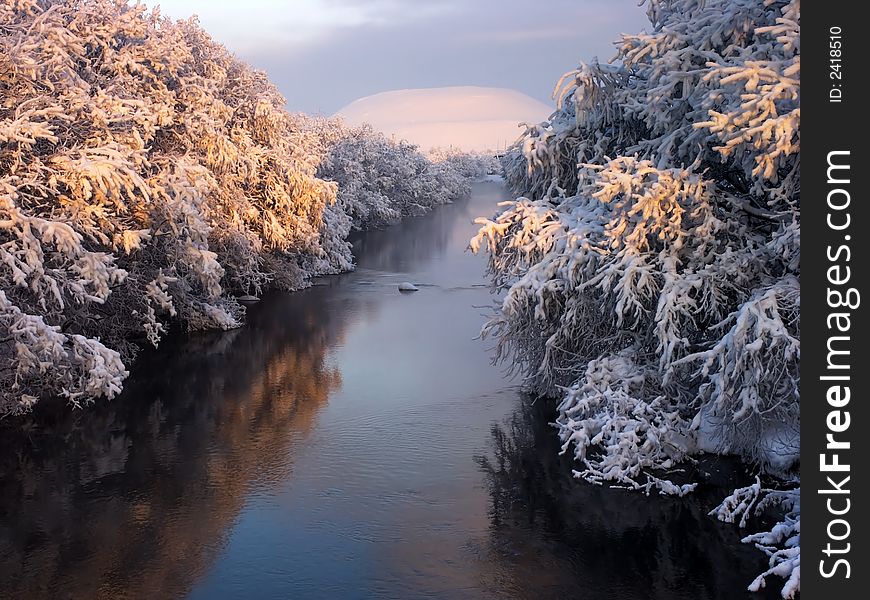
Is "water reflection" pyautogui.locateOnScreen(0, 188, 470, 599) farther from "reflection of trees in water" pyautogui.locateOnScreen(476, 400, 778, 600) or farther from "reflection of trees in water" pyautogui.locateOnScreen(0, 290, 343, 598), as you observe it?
"reflection of trees in water" pyautogui.locateOnScreen(476, 400, 778, 600)

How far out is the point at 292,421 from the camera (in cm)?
1919

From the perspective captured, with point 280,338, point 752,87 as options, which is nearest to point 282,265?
point 280,338

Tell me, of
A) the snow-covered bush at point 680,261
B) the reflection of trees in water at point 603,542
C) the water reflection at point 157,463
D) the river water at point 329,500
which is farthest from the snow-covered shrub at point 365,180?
the reflection of trees in water at point 603,542

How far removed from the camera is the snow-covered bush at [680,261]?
43.5 ft

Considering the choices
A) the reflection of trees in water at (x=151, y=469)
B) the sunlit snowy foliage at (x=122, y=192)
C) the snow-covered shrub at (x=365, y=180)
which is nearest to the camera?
the reflection of trees in water at (x=151, y=469)

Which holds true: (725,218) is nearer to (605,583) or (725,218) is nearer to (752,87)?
(752,87)

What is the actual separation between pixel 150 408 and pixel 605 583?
12067 millimetres

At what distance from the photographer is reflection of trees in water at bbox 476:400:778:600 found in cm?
1166

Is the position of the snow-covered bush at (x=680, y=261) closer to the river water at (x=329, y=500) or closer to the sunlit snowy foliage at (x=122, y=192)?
the river water at (x=329, y=500)
